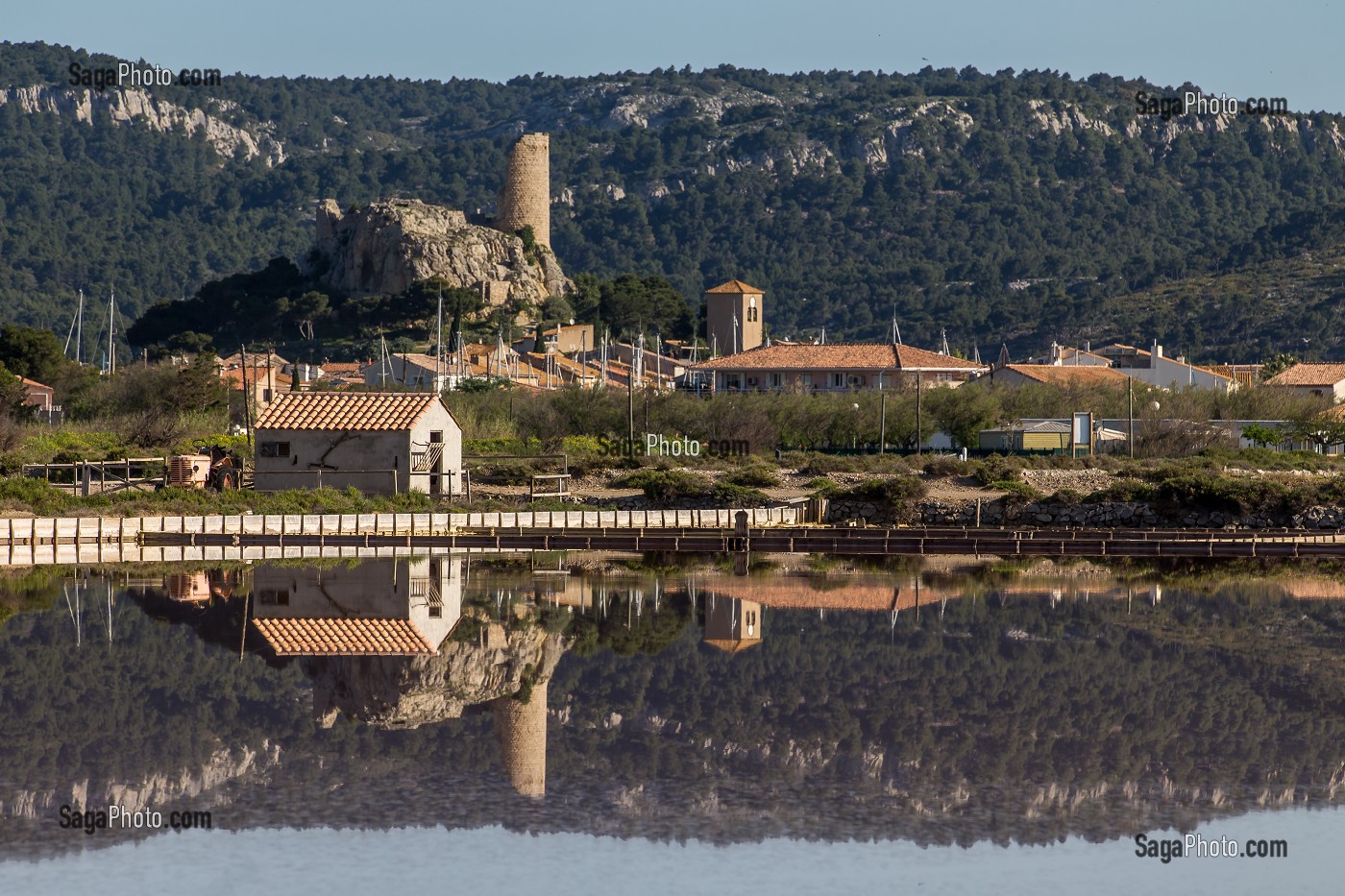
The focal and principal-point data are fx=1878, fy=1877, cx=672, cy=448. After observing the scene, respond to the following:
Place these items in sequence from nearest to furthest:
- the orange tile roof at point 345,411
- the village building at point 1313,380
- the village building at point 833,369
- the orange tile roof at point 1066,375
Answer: the orange tile roof at point 345,411 → the orange tile roof at point 1066,375 → the village building at point 1313,380 → the village building at point 833,369

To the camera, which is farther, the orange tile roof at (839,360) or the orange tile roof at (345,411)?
the orange tile roof at (839,360)

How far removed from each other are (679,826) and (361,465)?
86.6 feet

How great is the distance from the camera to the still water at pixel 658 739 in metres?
13.6

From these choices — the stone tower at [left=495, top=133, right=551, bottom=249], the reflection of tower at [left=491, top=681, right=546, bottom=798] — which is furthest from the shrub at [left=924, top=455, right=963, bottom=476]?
the stone tower at [left=495, top=133, right=551, bottom=249]

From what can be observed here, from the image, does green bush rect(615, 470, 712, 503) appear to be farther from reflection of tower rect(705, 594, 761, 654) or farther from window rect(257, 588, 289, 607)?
window rect(257, 588, 289, 607)

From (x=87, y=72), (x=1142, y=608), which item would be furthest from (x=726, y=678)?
(x=87, y=72)

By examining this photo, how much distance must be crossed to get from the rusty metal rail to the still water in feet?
20.0

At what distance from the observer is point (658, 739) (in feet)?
57.5

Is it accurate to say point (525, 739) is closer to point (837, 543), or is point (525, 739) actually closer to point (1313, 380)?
point (837, 543)

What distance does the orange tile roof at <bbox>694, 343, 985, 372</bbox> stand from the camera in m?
79.2

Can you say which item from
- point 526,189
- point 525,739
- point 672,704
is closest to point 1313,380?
point 526,189

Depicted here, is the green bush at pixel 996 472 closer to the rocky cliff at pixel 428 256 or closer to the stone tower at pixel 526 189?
the rocky cliff at pixel 428 256

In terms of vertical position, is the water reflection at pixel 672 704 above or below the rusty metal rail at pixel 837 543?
below

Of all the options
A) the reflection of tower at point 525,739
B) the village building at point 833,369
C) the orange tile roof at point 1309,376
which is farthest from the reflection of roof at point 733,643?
the orange tile roof at point 1309,376
